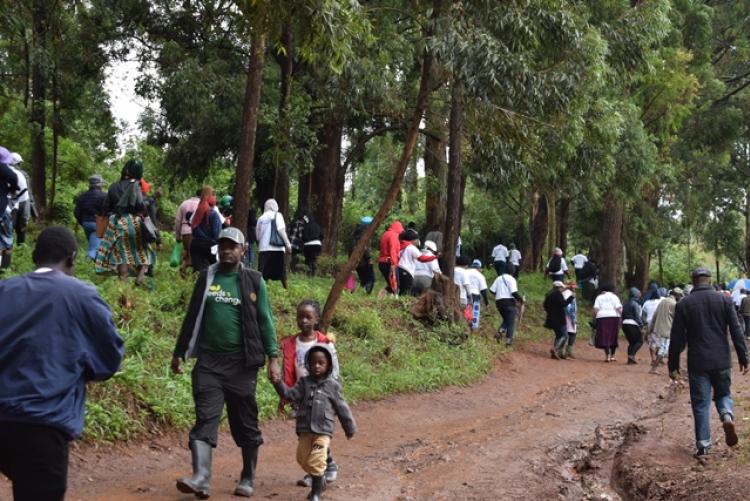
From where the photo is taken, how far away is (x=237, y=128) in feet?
67.6

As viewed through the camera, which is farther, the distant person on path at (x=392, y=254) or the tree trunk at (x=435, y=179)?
the tree trunk at (x=435, y=179)

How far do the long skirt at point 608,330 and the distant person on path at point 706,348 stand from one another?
1012 cm

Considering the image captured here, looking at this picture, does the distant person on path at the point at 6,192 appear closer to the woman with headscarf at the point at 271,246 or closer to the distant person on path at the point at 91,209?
the distant person on path at the point at 91,209

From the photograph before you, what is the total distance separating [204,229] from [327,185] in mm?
9800

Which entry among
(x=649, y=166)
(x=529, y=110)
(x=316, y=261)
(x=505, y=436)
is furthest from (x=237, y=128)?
(x=505, y=436)

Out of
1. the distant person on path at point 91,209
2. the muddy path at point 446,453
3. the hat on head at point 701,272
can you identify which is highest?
the distant person on path at point 91,209

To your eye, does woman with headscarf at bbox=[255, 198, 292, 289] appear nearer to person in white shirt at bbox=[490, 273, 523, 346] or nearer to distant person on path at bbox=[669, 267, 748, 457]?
person in white shirt at bbox=[490, 273, 523, 346]

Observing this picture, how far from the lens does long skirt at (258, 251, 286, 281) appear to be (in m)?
15.3

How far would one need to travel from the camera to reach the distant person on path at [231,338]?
691 centimetres

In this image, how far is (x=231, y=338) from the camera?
6945mm

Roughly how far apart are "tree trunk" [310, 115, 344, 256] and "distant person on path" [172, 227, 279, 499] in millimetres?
15353

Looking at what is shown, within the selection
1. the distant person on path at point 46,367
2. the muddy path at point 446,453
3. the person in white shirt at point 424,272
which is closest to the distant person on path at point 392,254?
the person in white shirt at point 424,272

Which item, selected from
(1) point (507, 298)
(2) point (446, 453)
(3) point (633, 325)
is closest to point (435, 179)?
(1) point (507, 298)

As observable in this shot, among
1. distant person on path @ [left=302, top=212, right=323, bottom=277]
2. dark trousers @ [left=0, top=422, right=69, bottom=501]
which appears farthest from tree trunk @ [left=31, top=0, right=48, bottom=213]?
dark trousers @ [left=0, top=422, right=69, bottom=501]
